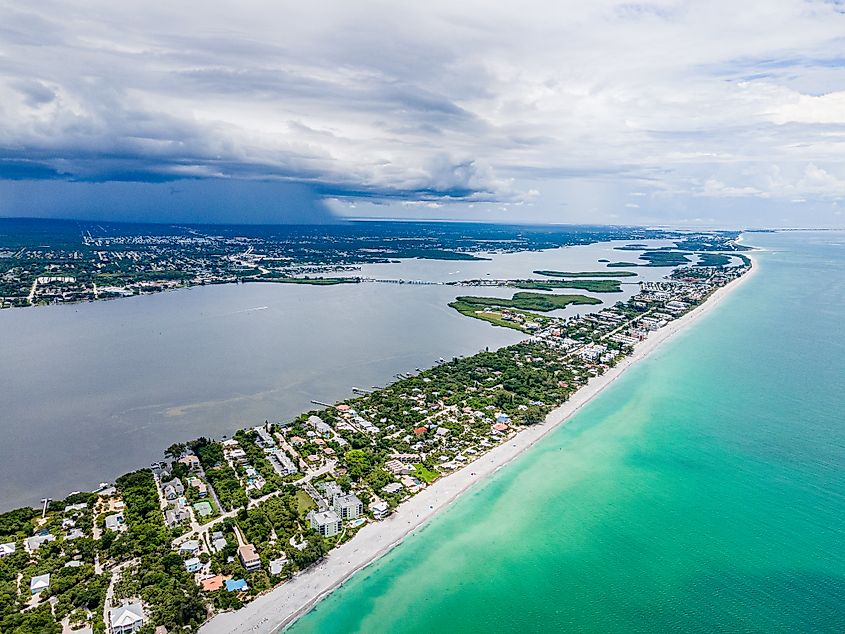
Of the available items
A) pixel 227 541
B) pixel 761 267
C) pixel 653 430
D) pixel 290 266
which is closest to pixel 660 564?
pixel 653 430

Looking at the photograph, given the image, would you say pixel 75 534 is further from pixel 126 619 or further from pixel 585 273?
pixel 585 273

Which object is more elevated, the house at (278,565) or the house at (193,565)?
the house at (193,565)

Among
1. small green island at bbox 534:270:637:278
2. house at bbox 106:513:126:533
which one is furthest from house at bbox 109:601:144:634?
small green island at bbox 534:270:637:278

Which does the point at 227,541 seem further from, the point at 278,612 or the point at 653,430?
the point at 653,430

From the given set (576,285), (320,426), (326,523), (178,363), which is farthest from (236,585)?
(576,285)

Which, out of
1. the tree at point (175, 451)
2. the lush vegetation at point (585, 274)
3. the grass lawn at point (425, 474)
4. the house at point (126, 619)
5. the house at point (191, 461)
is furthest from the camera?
the lush vegetation at point (585, 274)

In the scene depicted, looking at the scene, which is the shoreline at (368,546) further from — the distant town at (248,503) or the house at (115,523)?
the house at (115,523)

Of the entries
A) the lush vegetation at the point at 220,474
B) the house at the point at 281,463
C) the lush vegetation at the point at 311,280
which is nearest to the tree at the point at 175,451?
the lush vegetation at the point at 220,474
